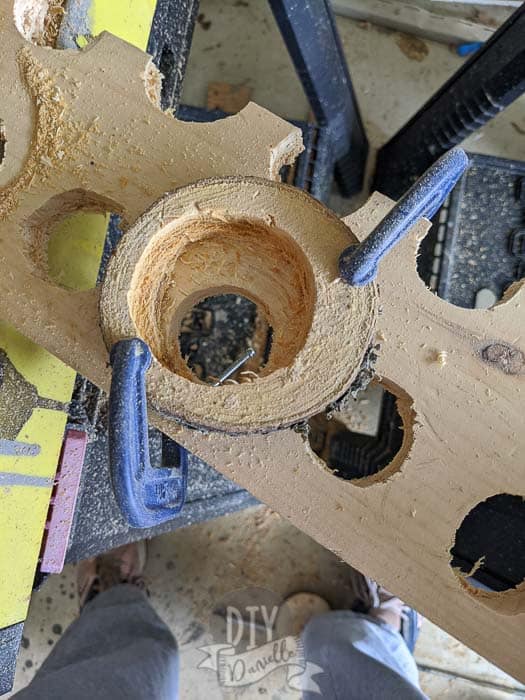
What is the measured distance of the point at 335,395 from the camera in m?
0.69

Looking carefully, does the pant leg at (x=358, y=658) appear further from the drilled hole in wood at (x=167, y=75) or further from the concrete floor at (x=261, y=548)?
the drilled hole in wood at (x=167, y=75)

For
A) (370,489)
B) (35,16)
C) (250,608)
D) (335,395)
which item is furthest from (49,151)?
(250,608)

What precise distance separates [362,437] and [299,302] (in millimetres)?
→ 796

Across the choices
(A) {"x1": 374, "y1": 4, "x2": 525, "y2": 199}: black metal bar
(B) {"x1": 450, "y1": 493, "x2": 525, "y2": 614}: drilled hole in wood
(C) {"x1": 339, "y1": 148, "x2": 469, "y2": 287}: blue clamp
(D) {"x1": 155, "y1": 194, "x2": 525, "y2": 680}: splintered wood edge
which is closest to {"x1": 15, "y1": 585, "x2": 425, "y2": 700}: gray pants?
(B) {"x1": 450, "y1": 493, "x2": 525, "y2": 614}: drilled hole in wood

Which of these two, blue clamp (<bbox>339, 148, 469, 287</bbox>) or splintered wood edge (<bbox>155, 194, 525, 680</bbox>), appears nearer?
blue clamp (<bbox>339, 148, 469, 287</bbox>)

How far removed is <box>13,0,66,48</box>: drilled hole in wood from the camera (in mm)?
837

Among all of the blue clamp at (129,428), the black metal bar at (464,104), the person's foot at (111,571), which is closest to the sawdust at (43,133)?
the blue clamp at (129,428)

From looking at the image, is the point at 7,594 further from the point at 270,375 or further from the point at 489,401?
the point at 489,401

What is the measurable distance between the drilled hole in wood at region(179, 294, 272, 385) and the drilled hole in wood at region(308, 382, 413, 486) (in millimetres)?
280

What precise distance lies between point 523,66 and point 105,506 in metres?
1.23

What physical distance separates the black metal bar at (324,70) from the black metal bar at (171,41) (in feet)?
0.63

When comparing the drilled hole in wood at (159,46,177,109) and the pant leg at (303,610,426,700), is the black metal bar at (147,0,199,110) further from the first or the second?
the pant leg at (303,610,426,700)

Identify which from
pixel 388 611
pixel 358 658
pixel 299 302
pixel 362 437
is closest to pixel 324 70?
pixel 299 302

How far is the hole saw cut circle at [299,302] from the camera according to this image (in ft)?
2.25
